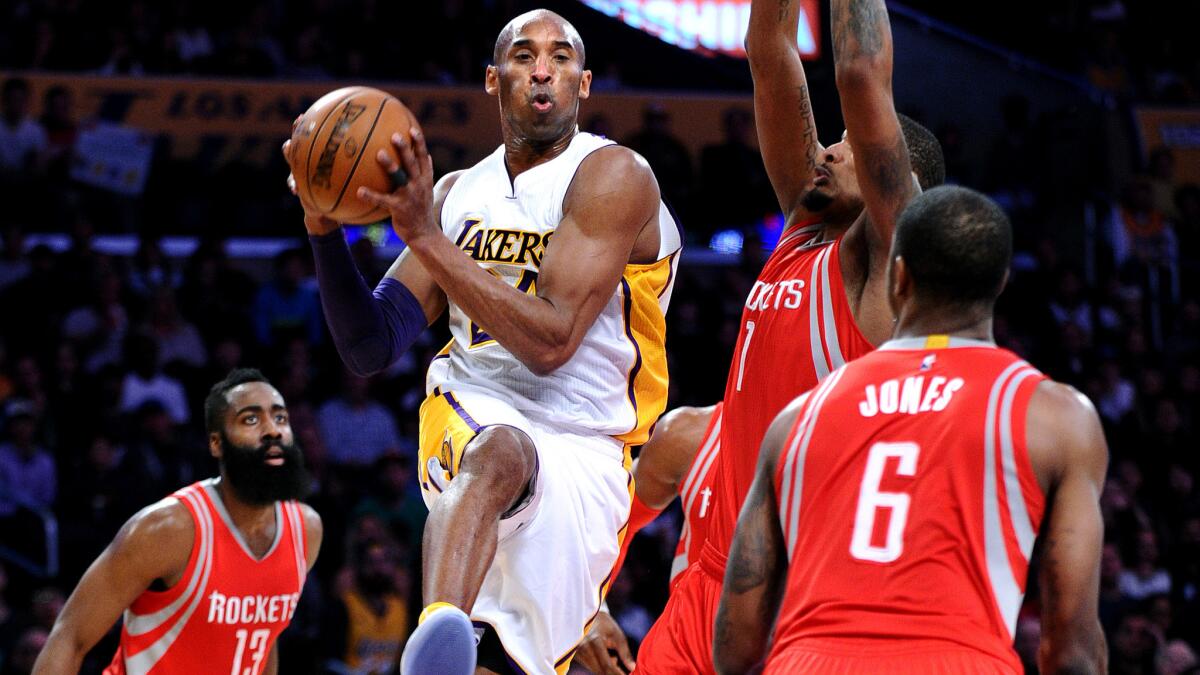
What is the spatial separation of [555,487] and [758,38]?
1494 mm

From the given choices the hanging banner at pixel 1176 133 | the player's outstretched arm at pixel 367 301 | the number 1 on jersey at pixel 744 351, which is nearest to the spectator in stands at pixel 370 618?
the player's outstretched arm at pixel 367 301

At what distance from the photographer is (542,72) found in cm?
448

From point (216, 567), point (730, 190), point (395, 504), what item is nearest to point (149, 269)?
point (395, 504)

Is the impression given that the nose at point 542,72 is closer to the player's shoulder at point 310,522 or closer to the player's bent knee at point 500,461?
the player's bent knee at point 500,461

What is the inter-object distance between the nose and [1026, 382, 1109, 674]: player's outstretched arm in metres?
2.03

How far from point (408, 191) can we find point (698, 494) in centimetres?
174

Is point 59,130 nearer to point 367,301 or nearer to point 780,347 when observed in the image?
point 367,301

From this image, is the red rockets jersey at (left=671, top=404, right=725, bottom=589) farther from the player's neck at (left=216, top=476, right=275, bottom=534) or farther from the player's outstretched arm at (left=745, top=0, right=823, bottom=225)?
the player's neck at (left=216, top=476, right=275, bottom=534)

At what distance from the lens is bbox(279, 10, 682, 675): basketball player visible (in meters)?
4.11

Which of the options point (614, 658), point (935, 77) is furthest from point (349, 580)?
point (935, 77)

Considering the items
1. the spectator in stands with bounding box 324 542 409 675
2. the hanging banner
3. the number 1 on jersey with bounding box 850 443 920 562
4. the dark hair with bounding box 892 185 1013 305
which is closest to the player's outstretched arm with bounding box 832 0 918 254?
the dark hair with bounding box 892 185 1013 305

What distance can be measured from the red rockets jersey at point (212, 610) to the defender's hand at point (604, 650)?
1.76 m

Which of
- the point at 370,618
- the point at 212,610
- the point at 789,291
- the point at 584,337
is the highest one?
the point at 789,291

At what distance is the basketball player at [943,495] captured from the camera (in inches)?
115
